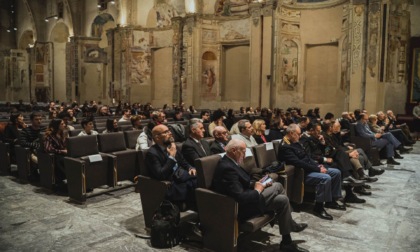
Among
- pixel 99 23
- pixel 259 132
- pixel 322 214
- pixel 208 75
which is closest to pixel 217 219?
pixel 322 214

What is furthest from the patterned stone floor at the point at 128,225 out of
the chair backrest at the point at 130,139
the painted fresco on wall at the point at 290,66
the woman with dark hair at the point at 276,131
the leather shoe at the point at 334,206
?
the painted fresco on wall at the point at 290,66

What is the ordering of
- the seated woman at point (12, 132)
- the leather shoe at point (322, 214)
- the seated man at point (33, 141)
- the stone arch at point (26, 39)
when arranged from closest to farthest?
1. the leather shoe at point (322, 214)
2. the seated man at point (33, 141)
3. the seated woman at point (12, 132)
4. the stone arch at point (26, 39)

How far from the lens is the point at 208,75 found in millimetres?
19797

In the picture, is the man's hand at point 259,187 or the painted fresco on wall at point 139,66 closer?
the man's hand at point 259,187

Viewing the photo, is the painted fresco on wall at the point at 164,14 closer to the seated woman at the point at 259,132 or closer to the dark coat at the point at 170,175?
the seated woman at the point at 259,132

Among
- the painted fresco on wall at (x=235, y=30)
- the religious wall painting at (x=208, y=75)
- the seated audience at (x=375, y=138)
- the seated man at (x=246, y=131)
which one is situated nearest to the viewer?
the seated man at (x=246, y=131)

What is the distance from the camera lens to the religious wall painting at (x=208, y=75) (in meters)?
19.8

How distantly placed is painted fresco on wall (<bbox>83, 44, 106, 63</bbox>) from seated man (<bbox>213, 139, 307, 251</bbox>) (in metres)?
23.0

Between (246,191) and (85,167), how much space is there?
3172 mm

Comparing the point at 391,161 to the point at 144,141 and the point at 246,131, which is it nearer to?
the point at 246,131

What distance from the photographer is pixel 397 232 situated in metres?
4.70

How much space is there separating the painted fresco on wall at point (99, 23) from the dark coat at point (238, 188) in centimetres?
2357

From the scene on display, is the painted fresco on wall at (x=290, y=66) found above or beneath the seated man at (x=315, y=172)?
above

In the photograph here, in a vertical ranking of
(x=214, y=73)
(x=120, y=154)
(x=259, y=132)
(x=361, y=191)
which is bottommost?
(x=361, y=191)
